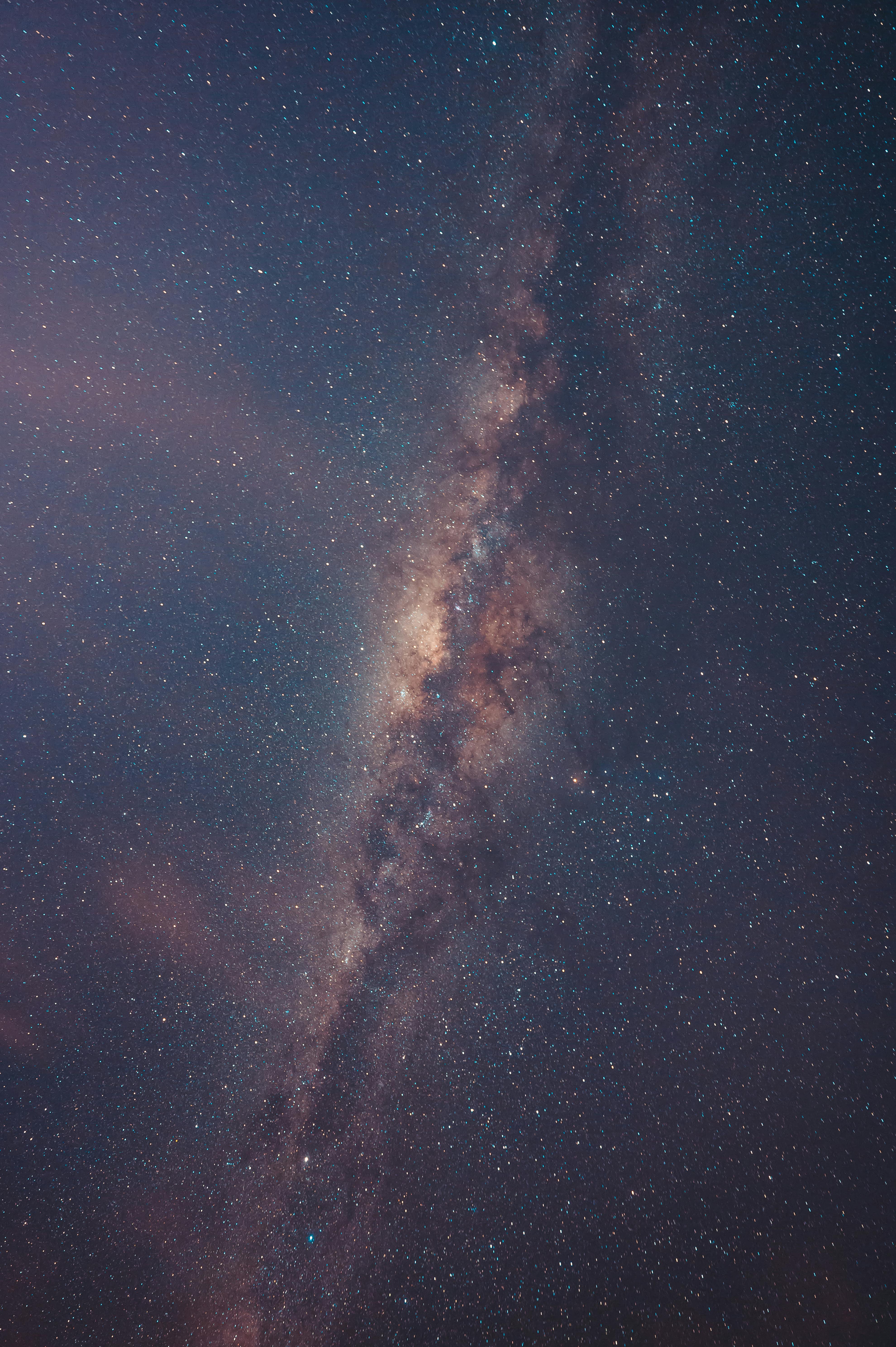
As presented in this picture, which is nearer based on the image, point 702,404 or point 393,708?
point 702,404

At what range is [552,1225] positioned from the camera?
2.56m

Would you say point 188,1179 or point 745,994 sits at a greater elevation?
point 188,1179

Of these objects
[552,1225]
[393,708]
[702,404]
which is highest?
[702,404]

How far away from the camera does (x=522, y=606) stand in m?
2.83

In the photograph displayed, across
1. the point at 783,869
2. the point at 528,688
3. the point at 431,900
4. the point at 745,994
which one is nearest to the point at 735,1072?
the point at 745,994

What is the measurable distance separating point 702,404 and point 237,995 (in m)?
4.30

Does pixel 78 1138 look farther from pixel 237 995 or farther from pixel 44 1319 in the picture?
pixel 237 995

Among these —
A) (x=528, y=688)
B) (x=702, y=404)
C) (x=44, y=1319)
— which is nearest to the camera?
(x=702, y=404)

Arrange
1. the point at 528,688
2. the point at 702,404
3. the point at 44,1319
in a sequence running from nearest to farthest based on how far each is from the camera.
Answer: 1. the point at 702,404
2. the point at 44,1319
3. the point at 528,688

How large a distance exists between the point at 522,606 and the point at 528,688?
Answer: 50 centimetres

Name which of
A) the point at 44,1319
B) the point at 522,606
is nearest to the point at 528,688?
the point at 522,606

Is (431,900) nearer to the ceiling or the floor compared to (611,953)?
nearer to the ceiling

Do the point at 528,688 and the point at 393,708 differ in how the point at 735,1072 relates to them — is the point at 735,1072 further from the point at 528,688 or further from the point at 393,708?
the point at 393,708

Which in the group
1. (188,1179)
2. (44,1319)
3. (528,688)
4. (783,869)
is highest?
(528,688)
